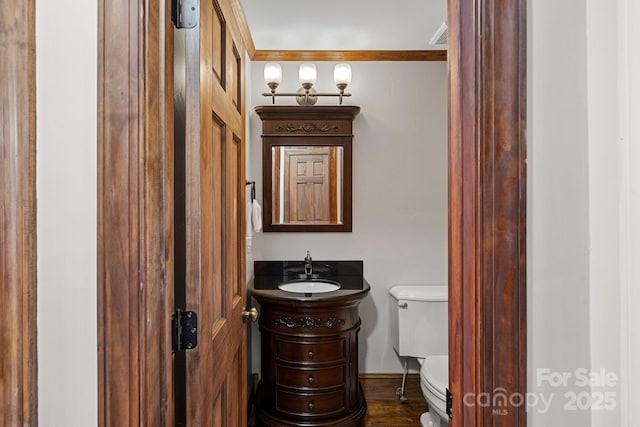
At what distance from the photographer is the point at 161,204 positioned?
92 centimetres

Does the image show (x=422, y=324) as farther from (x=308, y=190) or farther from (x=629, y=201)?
(x=629, y=201)

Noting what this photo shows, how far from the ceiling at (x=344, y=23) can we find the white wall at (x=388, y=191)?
184 mm

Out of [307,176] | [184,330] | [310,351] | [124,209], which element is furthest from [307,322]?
[124,209]

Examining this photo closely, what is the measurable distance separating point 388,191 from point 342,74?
0.85 m

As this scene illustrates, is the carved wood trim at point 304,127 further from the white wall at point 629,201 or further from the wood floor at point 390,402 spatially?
the white wall at point 629,201

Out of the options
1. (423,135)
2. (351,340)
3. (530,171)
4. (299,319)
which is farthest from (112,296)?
(423,135)

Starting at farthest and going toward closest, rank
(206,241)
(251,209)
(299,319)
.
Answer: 1. (251,209)
2. (299,319)
3. (206,241)

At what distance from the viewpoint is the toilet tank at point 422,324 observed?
277cm

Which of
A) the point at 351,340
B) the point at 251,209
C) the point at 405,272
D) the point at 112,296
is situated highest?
the point at 251,209

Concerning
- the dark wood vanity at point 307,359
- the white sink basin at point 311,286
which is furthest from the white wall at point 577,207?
the white sink basin at point 311,286

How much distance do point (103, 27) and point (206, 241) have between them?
21.2 inches

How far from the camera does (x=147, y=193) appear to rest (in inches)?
34.1

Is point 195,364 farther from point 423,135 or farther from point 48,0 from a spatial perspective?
point 423,135

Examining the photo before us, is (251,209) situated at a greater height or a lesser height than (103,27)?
lesser
